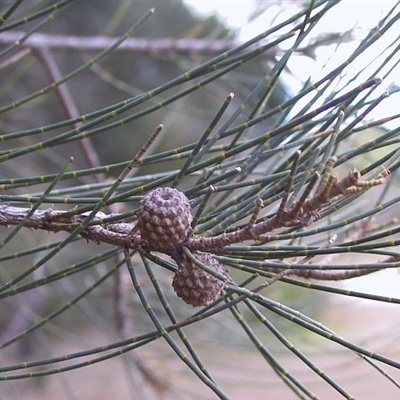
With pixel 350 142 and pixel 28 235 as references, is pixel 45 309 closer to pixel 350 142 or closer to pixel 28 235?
pixel 28 235

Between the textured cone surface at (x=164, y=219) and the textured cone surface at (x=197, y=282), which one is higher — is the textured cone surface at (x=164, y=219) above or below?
above

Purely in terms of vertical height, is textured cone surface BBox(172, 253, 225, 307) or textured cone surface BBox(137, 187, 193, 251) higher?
textured cone surface BBox(137, 187, 193, 251)
